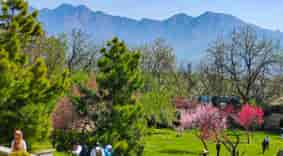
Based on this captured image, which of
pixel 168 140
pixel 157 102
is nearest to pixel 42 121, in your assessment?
pixel 168 140

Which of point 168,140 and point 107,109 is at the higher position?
point 107,109

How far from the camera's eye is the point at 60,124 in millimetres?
26484

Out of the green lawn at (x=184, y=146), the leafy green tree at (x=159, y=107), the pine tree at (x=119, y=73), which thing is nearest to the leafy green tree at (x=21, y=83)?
the pine tree at (x=119, y=73)

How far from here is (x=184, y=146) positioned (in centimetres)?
3925

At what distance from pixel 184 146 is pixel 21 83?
2064 centimetres

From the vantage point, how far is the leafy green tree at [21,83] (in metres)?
22.1

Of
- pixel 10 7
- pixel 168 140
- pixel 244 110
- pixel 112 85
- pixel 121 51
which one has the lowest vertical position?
pixel 168 140

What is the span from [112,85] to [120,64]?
4.15 ft

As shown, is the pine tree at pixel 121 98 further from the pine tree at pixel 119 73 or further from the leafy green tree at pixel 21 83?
the leafy green tree at pixel 21 83

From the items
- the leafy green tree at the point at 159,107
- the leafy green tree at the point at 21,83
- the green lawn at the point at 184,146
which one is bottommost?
the green lawn at the point at 184,146

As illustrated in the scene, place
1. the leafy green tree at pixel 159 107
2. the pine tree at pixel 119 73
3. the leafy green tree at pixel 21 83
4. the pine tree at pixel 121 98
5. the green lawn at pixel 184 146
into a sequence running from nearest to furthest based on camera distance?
the leafy green tree at pixel 21 83 < the pine tree at pixel 121 98 < the pine tree at pixel 119 73 < the green lawn at pixel 184 146 < the leafy green tree at pixel 159 107

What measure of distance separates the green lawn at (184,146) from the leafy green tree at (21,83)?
40.5 feet

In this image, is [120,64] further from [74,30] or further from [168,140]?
[74,30]

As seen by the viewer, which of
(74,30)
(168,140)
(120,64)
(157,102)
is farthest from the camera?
(74,30)
